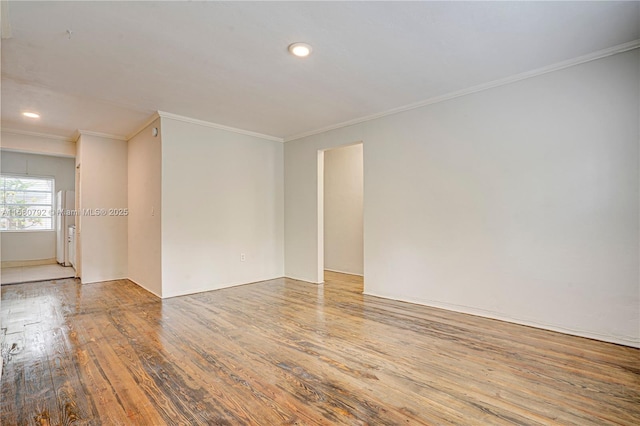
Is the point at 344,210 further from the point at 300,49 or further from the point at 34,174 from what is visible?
the point at 34,174

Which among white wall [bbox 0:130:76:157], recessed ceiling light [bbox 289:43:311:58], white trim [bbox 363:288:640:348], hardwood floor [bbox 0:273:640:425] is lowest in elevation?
hardwood floor [bbox 0:273:640:425]

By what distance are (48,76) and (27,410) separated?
2.99 m

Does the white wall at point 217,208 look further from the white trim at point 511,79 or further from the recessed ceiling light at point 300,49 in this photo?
the recessed ceiling light at point 300,49

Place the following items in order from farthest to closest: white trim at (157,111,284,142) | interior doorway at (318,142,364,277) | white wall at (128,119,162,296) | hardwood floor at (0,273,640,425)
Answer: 1. interior doorway at (318,142,364,277)
2. white wall at (128,119,162,296)
3. white trim at (157,111,284,142)
4. hardwood floor at (0,273,640,425)

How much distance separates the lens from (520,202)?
3.32 metres

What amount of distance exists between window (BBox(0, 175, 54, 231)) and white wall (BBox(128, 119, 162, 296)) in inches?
141

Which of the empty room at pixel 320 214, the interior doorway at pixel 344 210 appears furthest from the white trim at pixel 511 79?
the interior doorway at pixel 344 210

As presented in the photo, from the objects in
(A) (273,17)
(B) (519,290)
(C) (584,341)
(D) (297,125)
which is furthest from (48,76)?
(C) (584,341)

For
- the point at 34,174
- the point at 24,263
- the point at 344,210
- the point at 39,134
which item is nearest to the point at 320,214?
the point at 344,210

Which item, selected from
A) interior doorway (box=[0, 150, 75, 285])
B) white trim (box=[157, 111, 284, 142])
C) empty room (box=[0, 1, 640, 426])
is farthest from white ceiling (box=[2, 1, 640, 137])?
interior doorway (box=[0, 150, 75, 285])

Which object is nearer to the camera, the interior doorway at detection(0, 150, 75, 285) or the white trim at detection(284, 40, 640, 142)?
the white trim at detection(284, 40, 640, 142)

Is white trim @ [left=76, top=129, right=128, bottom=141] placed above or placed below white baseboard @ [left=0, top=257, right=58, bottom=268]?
above

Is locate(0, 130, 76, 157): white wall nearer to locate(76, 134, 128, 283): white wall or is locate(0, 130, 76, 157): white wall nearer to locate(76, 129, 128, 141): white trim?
locate(76, 134, 128, 283): white wall

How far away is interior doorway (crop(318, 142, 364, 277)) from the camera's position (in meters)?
6.24
